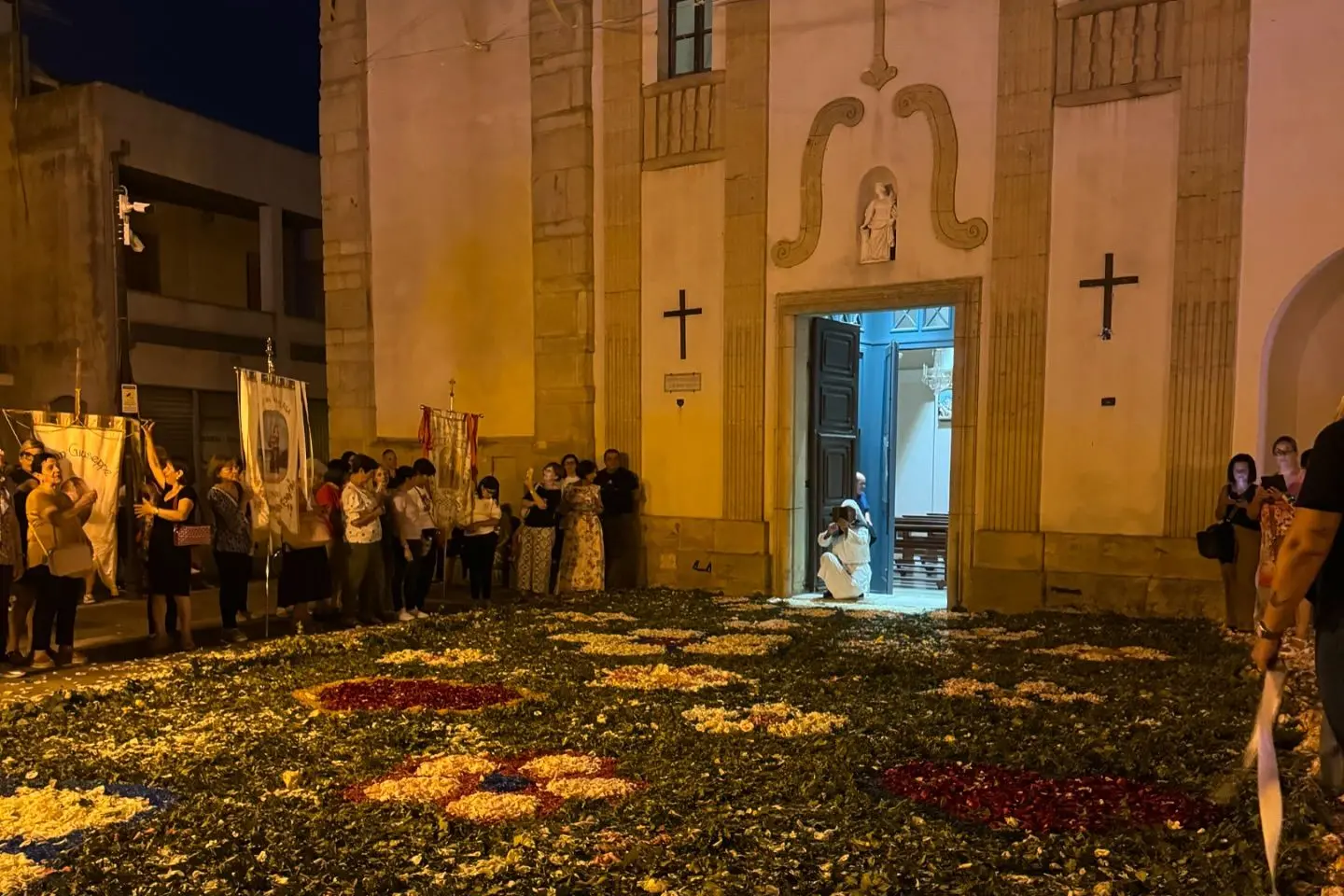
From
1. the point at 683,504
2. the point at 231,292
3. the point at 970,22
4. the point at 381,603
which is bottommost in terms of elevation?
the point at 381,603

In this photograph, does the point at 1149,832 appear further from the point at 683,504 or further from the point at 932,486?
the point at 932,486

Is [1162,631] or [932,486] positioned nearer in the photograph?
[1162,631]

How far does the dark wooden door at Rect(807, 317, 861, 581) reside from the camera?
10.8 meters

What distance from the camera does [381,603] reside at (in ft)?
29.8

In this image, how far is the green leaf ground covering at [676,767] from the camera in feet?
11.3

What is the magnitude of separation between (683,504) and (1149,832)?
763 cm

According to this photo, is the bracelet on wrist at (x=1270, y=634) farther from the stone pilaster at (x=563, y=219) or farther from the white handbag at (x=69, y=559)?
the stone pilaster at (x=563, y=219)

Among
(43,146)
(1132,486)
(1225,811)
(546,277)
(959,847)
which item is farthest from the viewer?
(43,146)

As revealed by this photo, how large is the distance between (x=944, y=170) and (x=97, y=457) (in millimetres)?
8550

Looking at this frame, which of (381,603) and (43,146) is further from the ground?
(43,146)

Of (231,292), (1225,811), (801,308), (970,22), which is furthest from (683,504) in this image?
(231,292)

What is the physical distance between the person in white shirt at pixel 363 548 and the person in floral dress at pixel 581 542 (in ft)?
7.65

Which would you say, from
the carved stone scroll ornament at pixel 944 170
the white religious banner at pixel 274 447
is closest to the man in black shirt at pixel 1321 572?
the carved stone scroll ornament at pixel 944 170

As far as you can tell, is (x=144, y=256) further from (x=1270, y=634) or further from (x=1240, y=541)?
(x=1270, y=634)
